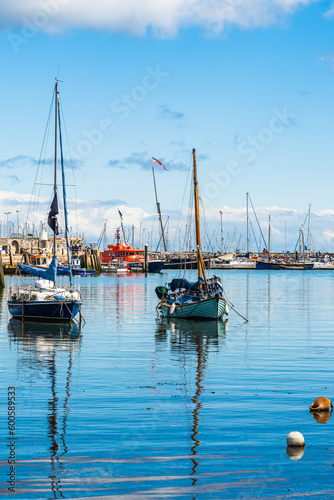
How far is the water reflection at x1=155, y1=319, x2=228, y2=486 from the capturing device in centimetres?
1481

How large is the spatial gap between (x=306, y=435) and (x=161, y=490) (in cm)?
477

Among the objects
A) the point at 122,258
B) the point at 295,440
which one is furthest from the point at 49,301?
the point at 122,258

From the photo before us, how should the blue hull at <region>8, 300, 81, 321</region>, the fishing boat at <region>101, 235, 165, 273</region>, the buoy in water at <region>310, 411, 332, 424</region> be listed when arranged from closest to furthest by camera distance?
the buoy in water at <region>310, 411, 332, 424</region> < the blue hull at <region>8, 300, 81, 321</region> < the fishing boat at <region>101, 235, 165, 273</region>

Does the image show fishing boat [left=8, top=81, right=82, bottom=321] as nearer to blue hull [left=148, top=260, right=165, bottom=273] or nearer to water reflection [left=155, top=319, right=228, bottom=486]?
water reflection [left=155, top=319, right=228, bottom=486]

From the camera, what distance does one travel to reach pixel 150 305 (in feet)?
189

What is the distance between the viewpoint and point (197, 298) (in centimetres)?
4191

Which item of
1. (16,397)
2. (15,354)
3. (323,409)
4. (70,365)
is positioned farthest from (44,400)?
(15,354)

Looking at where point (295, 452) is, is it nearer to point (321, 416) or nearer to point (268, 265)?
point (321, 416)

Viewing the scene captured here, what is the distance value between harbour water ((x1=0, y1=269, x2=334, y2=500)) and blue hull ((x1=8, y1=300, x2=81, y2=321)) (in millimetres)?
4240

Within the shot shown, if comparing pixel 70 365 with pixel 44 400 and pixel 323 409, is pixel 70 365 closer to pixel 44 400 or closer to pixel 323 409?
pixel 44 400

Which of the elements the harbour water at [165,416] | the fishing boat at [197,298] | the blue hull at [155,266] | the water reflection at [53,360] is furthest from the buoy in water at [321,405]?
the blue hull at [155,266]

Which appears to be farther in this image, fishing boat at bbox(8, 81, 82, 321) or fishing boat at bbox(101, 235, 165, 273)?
fishing boat at bbox(101, 235, 165, 273)

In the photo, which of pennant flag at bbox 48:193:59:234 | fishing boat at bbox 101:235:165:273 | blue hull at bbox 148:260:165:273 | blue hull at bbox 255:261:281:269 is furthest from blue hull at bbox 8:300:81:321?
blue hull at bbox 255:261:281:269

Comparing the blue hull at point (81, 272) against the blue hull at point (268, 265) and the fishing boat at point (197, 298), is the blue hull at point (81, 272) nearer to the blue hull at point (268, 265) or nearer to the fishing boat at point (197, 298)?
the blue hull at point (268, 265)
